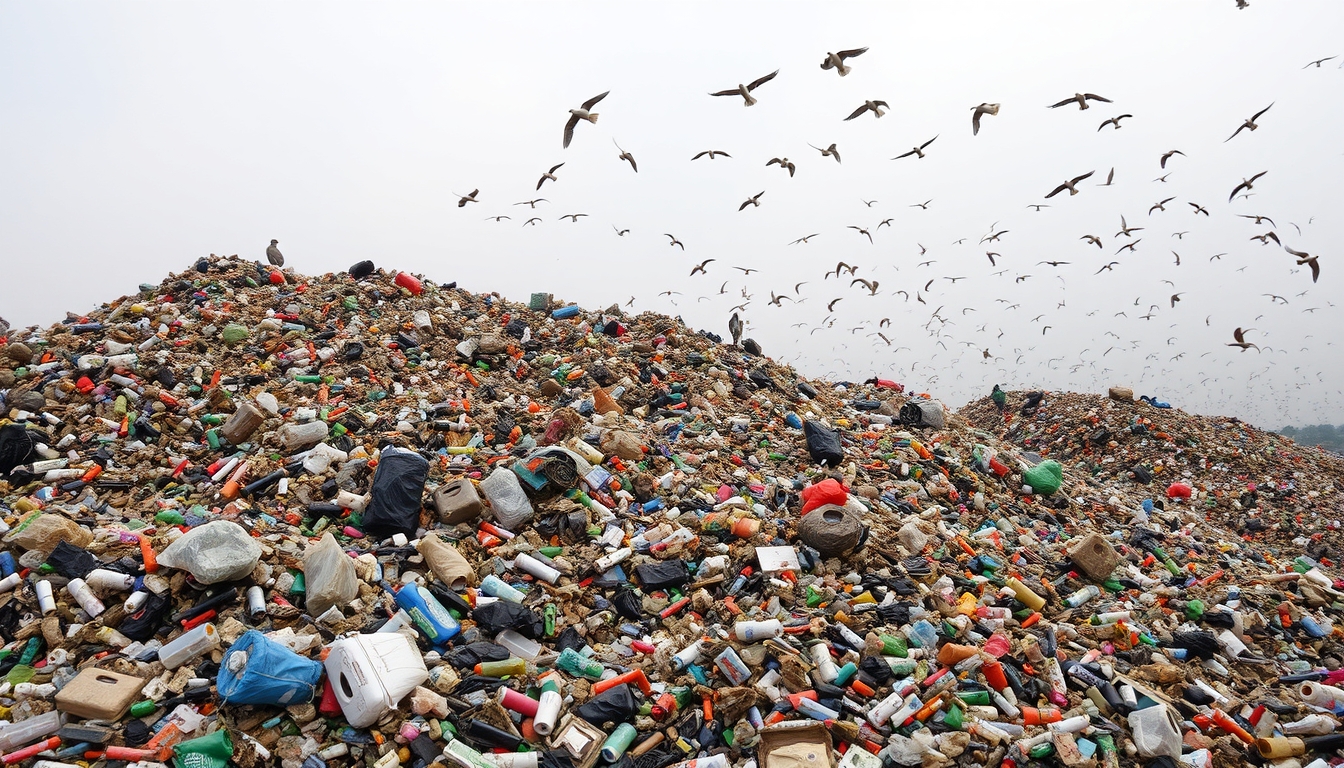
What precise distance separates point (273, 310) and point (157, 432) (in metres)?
3.03

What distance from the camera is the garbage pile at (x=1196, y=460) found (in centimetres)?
965

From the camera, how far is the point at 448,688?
300cm

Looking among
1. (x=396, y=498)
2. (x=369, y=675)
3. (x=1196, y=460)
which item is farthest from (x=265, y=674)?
(x=1196, y=460)

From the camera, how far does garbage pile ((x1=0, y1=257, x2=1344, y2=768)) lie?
2.81m

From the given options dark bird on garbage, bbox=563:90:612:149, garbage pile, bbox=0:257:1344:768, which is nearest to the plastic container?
garbage pile, bbox=0:257:1344:768

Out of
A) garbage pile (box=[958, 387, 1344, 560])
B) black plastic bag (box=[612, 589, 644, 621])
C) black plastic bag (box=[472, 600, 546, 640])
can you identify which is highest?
black plastic bag (box=[472, 600, 546, 640])

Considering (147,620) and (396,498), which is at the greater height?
(396,498)

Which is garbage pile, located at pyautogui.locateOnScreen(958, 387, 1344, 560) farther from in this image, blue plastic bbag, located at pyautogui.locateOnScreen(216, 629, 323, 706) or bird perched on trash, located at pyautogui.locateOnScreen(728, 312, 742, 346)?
blue plastic bbag, located at pyautogui.locateOnScreen(216, 629, 323, 706)

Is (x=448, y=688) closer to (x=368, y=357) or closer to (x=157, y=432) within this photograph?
(x=157, y=432)

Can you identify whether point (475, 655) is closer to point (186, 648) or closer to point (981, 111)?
point (186, 648)

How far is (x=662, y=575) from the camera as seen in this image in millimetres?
4125

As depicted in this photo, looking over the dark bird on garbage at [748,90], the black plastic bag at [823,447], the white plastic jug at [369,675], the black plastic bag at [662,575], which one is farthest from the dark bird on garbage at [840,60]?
the white plastic jug at [369,675]

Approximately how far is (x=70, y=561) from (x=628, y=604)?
3361 millimetres

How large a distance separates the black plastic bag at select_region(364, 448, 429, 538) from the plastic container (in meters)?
1.44
